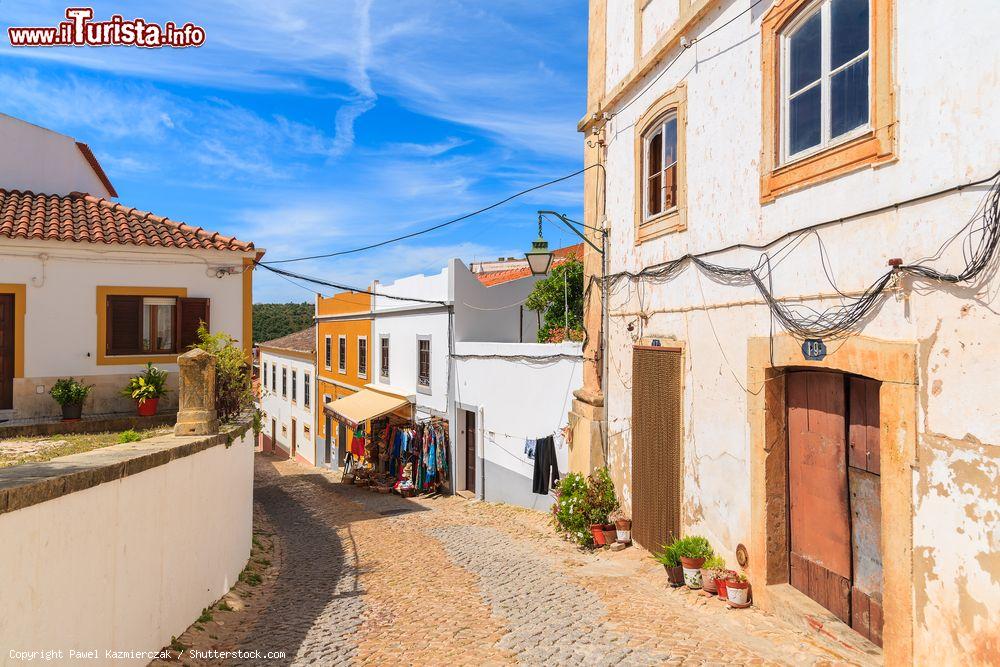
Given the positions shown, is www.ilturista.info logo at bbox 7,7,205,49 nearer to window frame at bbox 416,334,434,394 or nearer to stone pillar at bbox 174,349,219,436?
stone pillar at bbox 174,349,219,436

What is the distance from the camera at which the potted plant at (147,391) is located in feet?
36.2

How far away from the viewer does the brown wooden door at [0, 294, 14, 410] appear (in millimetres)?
10867

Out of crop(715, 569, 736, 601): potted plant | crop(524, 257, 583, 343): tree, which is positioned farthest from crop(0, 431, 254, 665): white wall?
crop(524, 257, 583, 343): tree

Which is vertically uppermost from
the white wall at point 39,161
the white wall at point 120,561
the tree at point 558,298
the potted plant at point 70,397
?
the white wall at point 39,161

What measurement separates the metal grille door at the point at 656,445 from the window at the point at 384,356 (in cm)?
1463

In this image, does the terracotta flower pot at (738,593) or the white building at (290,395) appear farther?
the white building at (290,395)

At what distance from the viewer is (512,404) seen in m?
15.4

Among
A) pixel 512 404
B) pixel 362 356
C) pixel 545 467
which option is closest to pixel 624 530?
pixel 545 467

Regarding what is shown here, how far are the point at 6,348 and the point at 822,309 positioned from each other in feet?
39.3

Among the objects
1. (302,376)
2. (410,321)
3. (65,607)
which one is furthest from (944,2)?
(302,376)

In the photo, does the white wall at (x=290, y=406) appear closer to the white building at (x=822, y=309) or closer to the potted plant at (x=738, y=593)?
the white building at (x=822, y=309)

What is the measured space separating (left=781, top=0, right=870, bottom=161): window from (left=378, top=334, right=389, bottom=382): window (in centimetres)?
1812

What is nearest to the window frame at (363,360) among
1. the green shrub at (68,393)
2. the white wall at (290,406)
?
the white wall at (290,406)

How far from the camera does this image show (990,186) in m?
4.24
